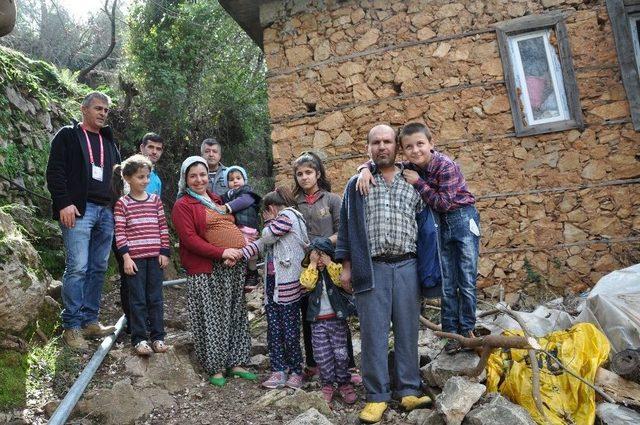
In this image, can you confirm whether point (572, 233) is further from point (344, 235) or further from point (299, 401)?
point (299, 401)

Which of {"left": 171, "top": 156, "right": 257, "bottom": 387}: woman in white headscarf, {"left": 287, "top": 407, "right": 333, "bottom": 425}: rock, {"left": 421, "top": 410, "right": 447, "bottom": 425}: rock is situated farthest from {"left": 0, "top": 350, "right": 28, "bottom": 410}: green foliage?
{"left": 421, "top": 410, "right": 447, "bottom": 425}: rock

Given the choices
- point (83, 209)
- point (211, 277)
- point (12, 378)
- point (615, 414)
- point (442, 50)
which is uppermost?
point (442, 50)

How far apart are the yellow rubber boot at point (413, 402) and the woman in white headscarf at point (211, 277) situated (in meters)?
1.21

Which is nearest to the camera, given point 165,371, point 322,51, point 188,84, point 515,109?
point 165,371

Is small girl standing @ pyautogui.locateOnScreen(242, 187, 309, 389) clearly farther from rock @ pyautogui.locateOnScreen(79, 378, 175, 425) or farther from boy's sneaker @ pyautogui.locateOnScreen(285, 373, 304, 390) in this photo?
rock @ pyautogui.locateOnScreen(79, 378, 175, 425)

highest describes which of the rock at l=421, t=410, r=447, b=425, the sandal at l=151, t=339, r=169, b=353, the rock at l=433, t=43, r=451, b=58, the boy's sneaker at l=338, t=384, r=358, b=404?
the rock at l=433, t=43, r=451, b=58

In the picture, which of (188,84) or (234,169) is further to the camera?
(188,84)

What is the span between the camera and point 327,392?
3494 mm

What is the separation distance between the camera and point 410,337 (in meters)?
3.25

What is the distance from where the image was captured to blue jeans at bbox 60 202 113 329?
3.79 meters

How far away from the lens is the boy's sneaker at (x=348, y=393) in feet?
11.3

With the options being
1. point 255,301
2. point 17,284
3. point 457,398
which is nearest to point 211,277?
point 17,284

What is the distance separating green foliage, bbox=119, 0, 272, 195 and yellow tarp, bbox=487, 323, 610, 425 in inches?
319

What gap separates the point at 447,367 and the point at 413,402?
1.05 feet
